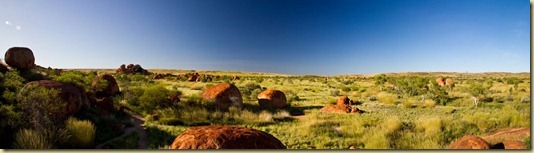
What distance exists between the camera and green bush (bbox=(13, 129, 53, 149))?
236 inches

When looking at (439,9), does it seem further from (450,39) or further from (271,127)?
(271,127)

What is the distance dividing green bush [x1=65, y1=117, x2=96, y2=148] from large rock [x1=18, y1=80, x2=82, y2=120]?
69 cm

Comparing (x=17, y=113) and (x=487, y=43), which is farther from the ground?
(x=487, y=43)

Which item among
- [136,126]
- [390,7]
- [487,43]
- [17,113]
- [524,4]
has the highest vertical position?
[390,7]

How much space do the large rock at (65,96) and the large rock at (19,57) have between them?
7.07 meters

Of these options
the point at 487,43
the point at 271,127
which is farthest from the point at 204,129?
the point at 487,43

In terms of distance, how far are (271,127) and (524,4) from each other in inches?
255

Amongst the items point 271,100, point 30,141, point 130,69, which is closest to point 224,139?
point 30,141

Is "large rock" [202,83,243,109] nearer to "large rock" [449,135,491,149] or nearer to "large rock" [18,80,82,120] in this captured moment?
"large rock" [18,80,82,120]

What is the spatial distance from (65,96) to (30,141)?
2457 millimetres

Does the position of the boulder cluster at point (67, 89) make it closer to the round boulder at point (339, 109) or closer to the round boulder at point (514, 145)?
the round boulder at point (339, 109)

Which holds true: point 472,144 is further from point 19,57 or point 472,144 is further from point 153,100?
point 19,57

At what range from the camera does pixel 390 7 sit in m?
14.0

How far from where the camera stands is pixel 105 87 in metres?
14.6
